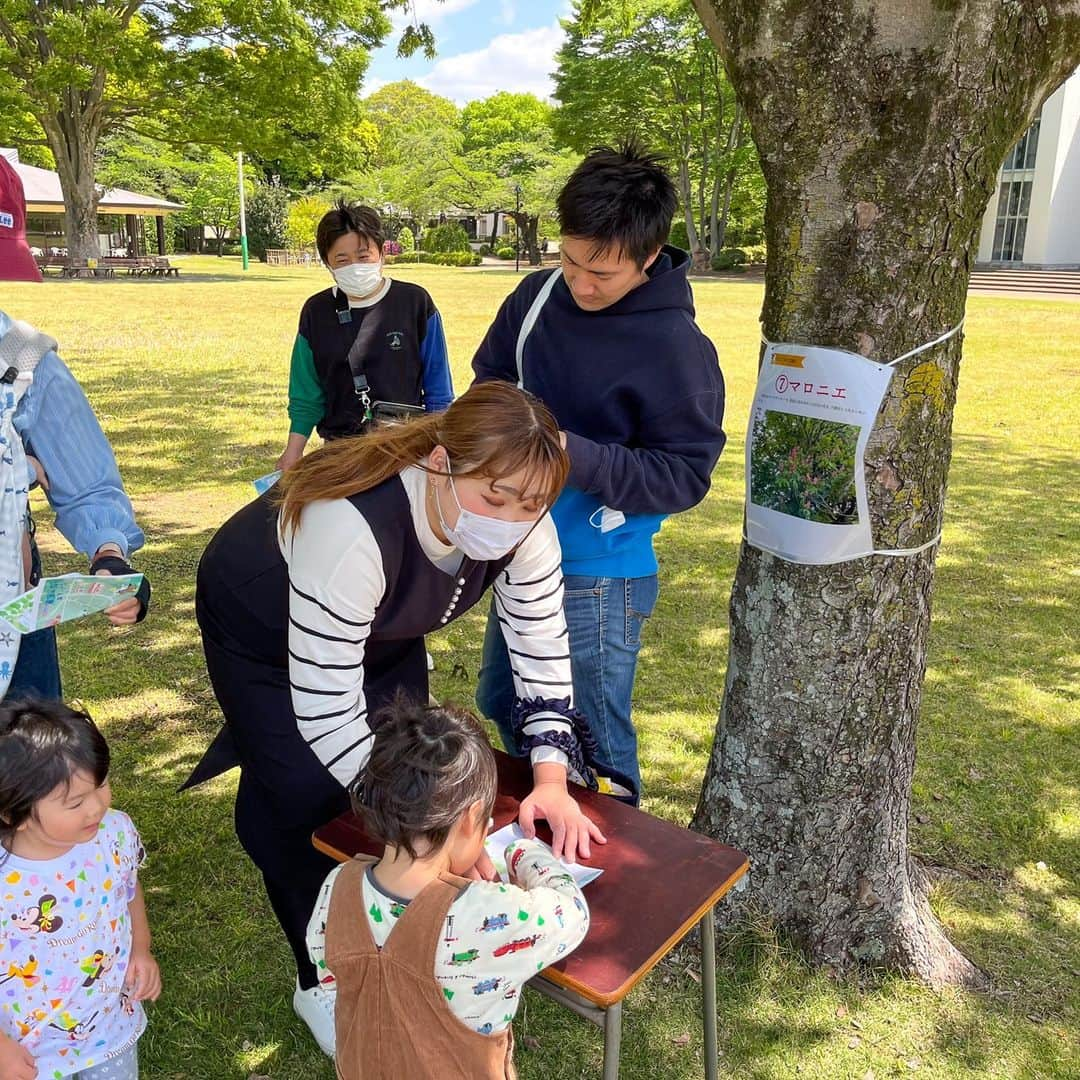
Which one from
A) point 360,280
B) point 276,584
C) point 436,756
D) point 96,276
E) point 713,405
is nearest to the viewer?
point 436,756

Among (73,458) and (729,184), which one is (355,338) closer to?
(73,458)

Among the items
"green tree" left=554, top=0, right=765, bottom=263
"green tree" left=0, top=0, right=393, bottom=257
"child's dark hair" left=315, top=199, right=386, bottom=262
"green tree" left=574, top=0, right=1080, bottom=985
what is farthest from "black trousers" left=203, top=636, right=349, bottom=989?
"green tree" left=554, top=0, right=765, bottom=263

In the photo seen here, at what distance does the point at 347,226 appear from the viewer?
13.5 ft

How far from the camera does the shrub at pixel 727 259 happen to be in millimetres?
35812

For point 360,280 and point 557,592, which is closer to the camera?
point 557,592

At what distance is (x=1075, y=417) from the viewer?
9945mm

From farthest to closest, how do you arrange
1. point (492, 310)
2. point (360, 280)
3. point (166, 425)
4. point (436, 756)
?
1. point (492, 310)
2. point (166, 425)
3. point (360, 280)
4. point (436, 756)

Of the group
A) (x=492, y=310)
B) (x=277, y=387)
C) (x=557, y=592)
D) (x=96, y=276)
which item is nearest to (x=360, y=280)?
(x=557, y=592)

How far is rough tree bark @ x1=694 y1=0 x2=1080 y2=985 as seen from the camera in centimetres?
202

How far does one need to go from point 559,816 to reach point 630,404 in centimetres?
93

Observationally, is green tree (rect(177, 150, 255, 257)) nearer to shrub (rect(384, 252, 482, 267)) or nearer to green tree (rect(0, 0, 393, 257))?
shrub (rect(384, 252, 482, 267))

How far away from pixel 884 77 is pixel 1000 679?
3059mm

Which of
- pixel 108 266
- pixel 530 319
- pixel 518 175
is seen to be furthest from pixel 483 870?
pixel 518 175

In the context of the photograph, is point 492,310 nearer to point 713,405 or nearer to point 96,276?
point 96,276
